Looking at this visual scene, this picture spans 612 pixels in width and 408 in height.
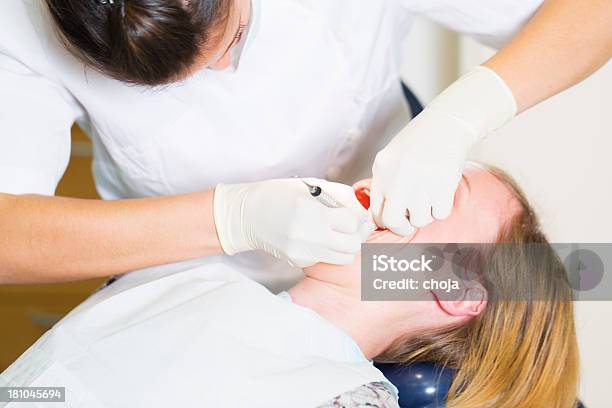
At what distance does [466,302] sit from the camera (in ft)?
4.42

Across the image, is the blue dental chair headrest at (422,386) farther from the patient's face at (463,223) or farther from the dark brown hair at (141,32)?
Answer: the dark brown hair at (141,32)

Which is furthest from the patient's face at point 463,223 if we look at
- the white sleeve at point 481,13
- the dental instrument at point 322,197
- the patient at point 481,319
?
the white sleeve at point 481,13

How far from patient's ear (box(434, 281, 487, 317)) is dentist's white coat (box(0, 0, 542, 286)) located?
1.29ft

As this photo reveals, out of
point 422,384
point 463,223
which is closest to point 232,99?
point 463,223

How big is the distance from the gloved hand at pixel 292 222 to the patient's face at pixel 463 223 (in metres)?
0.08

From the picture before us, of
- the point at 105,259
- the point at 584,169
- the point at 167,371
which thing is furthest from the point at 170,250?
the point at 584,169

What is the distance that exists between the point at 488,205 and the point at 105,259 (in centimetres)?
74

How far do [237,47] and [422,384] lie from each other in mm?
703

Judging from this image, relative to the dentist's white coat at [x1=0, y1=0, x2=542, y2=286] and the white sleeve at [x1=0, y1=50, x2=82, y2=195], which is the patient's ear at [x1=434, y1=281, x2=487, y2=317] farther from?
the white sleeve at [x1=0, y1=50, x2=82, y2=195]

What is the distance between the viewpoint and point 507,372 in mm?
1353

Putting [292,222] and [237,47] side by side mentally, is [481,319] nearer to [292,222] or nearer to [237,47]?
[292,222]

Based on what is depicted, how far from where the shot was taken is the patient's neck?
133 centimetres

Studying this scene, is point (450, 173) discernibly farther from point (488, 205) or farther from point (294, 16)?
point (294, 16)

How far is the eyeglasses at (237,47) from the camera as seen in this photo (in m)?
1.10
